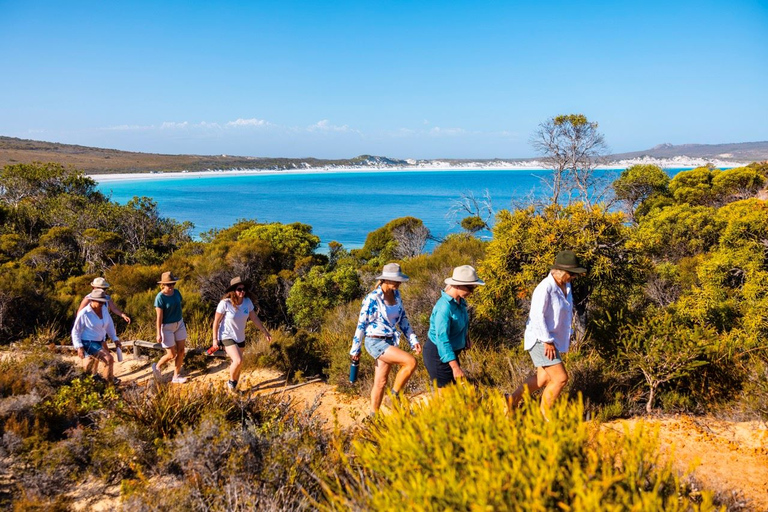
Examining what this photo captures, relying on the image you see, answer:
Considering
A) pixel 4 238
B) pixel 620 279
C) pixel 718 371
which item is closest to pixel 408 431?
pixel 718 371

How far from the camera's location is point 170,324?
6.15m

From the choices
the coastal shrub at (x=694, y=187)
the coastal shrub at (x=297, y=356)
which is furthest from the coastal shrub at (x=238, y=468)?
the coastal shrub at (x=694, y=187)

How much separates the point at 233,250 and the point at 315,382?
8300 mm

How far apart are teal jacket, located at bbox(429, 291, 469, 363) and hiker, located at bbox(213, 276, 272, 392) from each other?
2487 millimetres

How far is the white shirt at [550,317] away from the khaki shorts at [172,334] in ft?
14.6

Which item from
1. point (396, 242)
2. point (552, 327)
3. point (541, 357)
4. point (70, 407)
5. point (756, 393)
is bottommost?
point (396, 242)

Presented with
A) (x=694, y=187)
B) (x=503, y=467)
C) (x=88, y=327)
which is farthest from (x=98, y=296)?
(x=694, y=187)

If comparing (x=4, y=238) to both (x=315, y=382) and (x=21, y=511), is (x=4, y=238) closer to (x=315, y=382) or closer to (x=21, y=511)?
(x=315, y=382)

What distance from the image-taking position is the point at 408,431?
2.37m

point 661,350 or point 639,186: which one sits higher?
point 639,186

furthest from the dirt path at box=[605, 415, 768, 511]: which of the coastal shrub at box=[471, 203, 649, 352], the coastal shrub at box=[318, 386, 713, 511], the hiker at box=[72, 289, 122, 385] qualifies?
the hiker at box=[72, 289, 122, 385]

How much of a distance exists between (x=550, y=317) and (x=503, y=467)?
2295mm

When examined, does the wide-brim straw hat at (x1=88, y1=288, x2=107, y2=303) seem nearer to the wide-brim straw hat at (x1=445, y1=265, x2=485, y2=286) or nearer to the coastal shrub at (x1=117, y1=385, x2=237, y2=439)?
the coastal shrub at (x1=117, y1=385, x2=237, y2=439)

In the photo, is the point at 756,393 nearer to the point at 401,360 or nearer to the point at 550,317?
the point at 550,317
